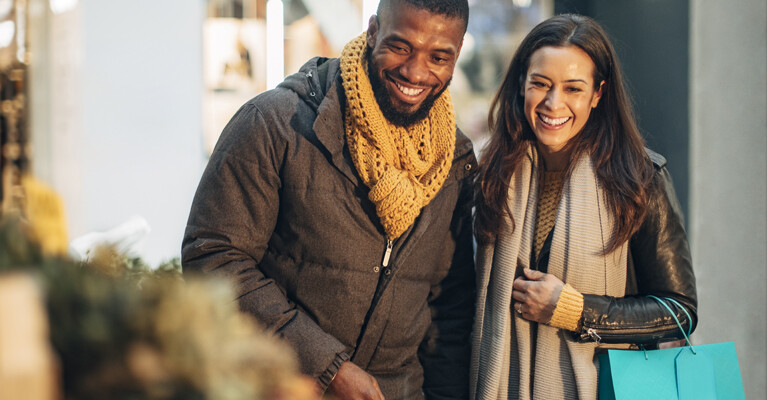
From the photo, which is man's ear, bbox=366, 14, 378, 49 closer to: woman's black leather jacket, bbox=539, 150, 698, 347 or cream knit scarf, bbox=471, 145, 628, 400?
cream knit scarf, bbox=471, 145, 628, 400

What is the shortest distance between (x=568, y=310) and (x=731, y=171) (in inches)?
68.1

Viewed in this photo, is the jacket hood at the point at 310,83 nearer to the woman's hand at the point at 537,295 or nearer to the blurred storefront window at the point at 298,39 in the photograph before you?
the woman's hand at the point at 537,295

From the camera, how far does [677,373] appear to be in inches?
86.4

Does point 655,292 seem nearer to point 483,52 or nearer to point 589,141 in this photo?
point 589,141

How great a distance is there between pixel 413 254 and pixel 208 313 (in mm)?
1647

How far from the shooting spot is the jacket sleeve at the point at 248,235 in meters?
2.05

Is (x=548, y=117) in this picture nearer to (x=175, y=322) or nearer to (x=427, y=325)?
(x=427, y=325)

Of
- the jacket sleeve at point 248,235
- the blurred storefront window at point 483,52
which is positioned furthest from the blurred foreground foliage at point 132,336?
the blurred storefront window at point 483,52

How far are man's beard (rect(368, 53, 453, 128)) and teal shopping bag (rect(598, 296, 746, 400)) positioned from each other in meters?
1.01

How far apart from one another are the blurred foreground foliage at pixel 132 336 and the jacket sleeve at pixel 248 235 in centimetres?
131

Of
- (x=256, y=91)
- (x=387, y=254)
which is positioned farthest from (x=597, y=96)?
(x=256, y=91)

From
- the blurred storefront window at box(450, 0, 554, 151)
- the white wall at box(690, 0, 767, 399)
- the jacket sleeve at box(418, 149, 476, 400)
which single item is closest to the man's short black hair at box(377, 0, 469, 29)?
the jacket sleeve at box(418, 149, 476, 400)

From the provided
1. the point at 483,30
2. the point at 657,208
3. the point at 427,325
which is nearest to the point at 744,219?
the point at 657,208

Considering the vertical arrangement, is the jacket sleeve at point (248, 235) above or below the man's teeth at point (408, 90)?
below
